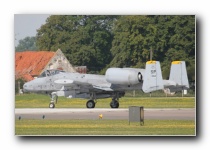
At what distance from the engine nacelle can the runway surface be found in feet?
2.00

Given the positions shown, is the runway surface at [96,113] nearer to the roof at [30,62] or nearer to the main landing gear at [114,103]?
the main landing gear at [114,103]

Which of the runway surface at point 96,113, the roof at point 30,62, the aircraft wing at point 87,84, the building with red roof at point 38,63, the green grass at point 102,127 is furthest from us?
the aircraft wing at point 87,84

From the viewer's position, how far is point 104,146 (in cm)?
3167

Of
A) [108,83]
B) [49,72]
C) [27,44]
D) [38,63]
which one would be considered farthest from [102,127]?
[27,44]

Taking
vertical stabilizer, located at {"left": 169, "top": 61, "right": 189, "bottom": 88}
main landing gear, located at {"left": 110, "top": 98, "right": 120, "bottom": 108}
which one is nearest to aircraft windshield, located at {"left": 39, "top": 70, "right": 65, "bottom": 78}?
main landing gear, located at {"left": 110, "top": 98, "right": 120, "bottom": 108}

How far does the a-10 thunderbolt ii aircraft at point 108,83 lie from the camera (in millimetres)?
32688

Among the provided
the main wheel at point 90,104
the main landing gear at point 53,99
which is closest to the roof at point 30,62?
the main landing gear at point 53,99

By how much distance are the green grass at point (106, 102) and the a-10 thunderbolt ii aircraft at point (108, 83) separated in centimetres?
11

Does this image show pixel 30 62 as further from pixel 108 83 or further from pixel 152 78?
pixel 152 78

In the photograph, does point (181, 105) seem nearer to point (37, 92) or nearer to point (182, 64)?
point (182, 64)

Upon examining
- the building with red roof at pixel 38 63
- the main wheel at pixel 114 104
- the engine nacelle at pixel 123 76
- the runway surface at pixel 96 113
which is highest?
the building with red roof at pixel 38 63

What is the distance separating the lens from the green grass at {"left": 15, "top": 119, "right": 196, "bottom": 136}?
3188 cm
